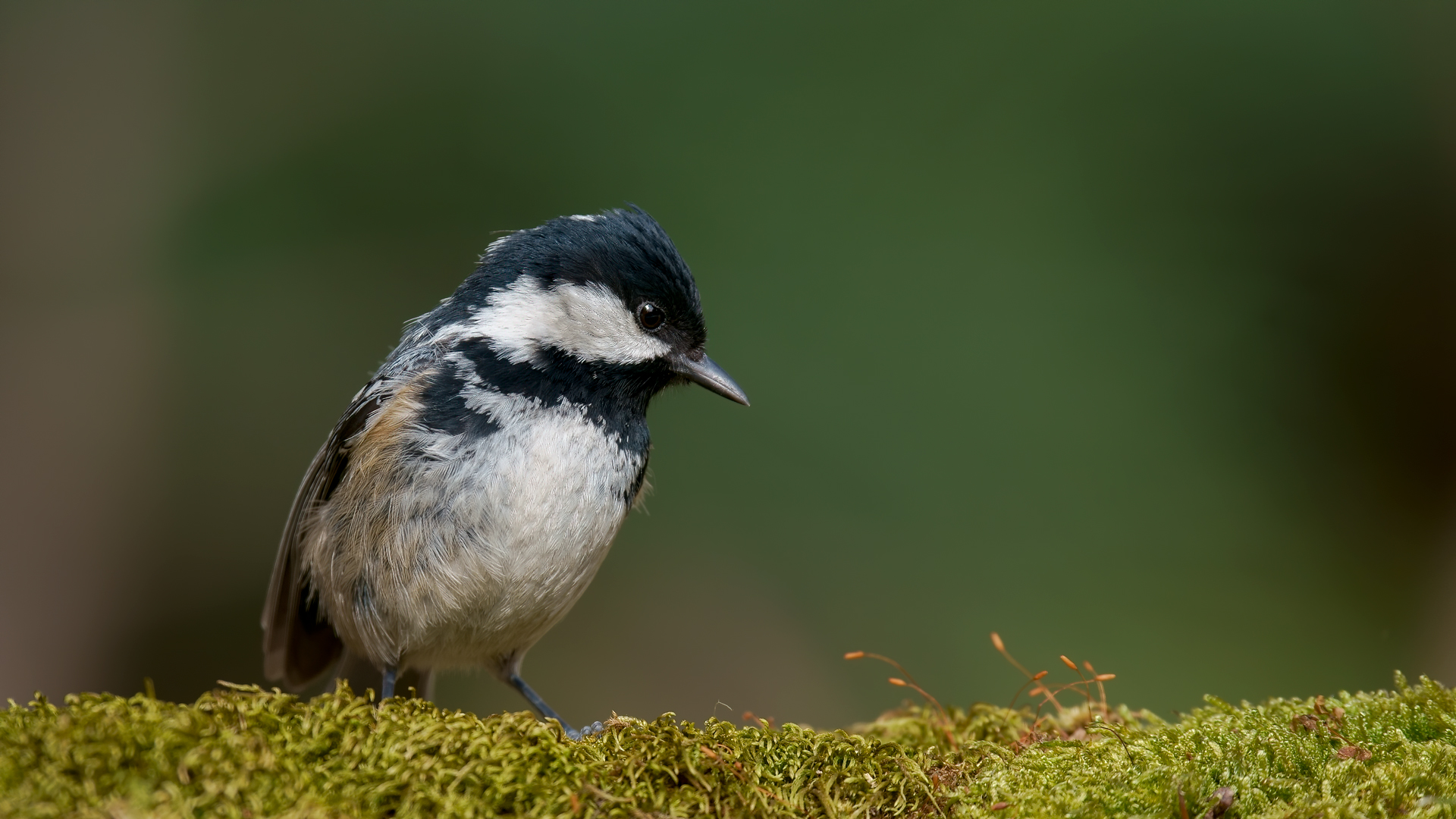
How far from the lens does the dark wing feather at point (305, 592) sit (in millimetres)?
2395

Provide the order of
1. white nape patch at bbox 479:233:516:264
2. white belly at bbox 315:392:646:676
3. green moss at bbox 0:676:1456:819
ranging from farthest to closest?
white nape patch at bbox 479:233:516:264 → white belly at bbox 315:392:646:676 → green moss at bbox 0:676:1456:819

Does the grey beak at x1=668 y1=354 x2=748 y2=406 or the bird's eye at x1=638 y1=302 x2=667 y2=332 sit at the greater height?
the bird's eye at x1=638 y1=302 x2=667 y2=332

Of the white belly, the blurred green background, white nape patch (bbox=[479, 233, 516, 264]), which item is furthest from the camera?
the blurred green background

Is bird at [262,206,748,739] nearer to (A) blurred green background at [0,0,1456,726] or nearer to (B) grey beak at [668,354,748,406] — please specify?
(B) grey beak at [668,354,748,406]

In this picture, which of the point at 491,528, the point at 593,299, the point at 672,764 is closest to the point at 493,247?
the point at 593,299

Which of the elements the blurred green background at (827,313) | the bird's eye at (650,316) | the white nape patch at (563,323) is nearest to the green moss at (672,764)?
the white nape patch at (563,323)

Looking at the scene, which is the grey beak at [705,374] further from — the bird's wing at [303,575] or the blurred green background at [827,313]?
the blurred green background at [827,313]

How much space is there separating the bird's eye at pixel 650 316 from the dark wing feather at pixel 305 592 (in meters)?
0.65

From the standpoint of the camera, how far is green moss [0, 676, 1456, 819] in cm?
120

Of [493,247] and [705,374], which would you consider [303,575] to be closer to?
[493,247]

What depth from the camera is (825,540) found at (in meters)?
4.06

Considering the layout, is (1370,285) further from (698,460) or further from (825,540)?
(698,460)

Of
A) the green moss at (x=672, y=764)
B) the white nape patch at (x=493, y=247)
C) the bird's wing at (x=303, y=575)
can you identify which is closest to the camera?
the green moss at (x=672, y=764)

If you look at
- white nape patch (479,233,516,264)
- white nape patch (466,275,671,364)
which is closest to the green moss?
white nape patch (466,275,671,364)
